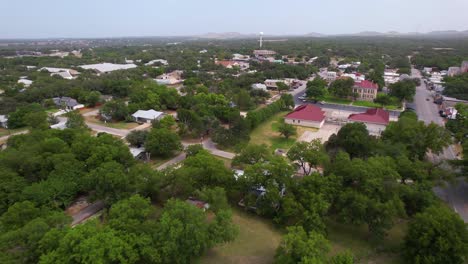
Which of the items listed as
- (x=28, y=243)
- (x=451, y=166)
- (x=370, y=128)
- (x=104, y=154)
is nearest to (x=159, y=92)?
(x=104, y=154)

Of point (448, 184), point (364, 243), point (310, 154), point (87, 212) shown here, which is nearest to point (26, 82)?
point (87, 212)

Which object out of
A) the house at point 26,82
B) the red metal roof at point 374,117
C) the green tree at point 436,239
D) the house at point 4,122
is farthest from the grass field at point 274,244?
the house at point 26,82

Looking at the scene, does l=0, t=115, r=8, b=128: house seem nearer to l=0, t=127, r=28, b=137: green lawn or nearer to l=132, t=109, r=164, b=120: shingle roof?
l=0, t=127, r=28, b=137: green lawn

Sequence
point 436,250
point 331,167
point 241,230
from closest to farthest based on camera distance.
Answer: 1. point 436,250
2. point 241,230
3. point 331,167

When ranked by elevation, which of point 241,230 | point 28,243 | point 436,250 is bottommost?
point 241,230

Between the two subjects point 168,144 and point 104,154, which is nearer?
point 104,154

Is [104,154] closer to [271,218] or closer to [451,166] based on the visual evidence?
[271,218]
